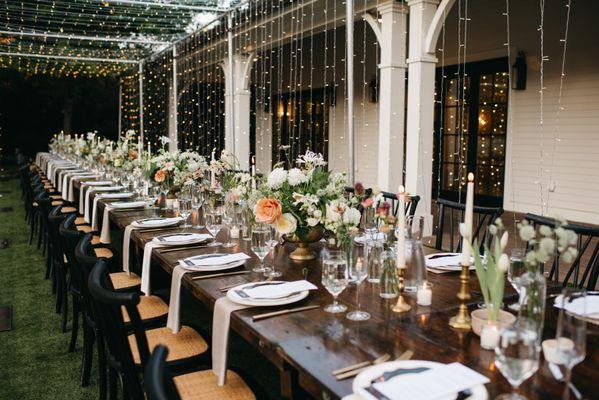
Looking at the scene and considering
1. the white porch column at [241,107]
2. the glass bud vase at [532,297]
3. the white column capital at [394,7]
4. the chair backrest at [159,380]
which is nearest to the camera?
the chair backrest at [159,380]

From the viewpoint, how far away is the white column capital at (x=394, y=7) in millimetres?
6648

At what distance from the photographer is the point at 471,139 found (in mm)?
9133

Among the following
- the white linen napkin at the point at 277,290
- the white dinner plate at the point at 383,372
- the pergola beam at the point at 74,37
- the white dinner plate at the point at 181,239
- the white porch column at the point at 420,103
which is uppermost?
the pergola beam at the point at 74,37

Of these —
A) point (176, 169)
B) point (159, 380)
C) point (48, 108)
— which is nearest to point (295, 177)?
point (159, 380)

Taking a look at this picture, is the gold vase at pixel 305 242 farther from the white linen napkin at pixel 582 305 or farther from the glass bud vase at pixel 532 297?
the glass bud vase at pixel 532 297

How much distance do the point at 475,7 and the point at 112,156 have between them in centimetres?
618

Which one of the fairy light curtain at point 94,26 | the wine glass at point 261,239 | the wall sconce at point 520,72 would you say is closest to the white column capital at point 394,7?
the wall sconce at point 520,72

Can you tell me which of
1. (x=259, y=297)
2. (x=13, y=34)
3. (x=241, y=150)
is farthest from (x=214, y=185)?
(x=13, y=34)

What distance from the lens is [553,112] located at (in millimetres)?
7734

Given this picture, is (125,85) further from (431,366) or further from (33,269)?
(431,366)

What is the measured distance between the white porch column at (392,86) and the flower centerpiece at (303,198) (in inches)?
164

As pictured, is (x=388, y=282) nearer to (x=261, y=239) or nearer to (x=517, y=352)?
(x=261, y=239)

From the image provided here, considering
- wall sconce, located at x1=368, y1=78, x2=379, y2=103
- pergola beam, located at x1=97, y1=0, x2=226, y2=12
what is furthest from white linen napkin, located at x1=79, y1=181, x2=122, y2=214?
wall sconce, located at x1=368, y1=78, x2=379, y2=103

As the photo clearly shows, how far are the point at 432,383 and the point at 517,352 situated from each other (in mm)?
234
